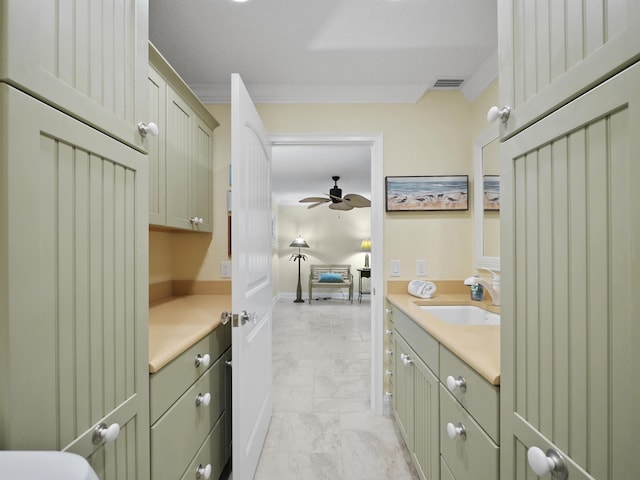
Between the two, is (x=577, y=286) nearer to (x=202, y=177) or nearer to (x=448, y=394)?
(x=448, y=394)

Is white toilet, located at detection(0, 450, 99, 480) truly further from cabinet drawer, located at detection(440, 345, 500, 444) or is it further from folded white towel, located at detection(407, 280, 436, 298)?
folded white towel, located at detection(407, 280, 436, 298)

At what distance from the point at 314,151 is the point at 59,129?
138 inches

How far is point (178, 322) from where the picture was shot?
149cm

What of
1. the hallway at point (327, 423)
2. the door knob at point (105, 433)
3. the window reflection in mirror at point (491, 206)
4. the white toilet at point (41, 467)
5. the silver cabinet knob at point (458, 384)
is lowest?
the hallway at point (327, 423)

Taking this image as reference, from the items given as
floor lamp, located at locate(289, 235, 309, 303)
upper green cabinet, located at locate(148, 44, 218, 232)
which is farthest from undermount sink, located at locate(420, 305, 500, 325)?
floor lamp, located at locate(289, 235, 309, 303)

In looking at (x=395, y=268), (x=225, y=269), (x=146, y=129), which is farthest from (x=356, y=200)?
(x=146, y=129)

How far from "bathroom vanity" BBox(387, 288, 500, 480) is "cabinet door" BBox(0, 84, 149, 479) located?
3.28ft

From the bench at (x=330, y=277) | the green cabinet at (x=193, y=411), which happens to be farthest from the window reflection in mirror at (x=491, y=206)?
the bench at (x=330, y=277)

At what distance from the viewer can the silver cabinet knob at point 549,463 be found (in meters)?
0.63

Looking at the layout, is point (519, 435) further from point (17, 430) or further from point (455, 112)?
point (455, 112)

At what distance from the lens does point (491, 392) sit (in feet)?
2.94

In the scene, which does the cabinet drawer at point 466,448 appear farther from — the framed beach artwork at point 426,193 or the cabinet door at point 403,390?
the framed beach artwork at point 426,193

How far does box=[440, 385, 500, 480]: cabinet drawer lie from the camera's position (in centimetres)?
91

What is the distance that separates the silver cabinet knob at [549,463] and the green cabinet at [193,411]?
1025mm
